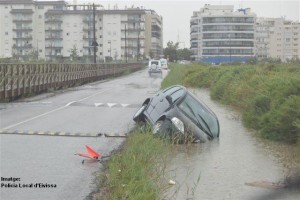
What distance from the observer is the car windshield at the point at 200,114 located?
1076 cm

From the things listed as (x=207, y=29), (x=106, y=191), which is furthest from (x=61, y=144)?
(x=207, y=29)

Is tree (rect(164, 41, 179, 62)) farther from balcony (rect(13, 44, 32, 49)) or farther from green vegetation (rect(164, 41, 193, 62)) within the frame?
balcony (rect(13, 44, 32, 49))

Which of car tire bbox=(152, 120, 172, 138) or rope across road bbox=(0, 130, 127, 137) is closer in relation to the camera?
car tire bbox=(152, 120, 172, 138)

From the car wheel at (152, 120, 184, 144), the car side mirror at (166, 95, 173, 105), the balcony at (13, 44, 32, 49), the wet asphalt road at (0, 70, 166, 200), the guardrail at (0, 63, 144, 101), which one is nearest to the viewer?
the wet asphalt road at (0, 70, 166, 200)

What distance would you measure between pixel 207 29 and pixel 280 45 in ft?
92.8

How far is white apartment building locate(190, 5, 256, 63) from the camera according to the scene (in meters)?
152

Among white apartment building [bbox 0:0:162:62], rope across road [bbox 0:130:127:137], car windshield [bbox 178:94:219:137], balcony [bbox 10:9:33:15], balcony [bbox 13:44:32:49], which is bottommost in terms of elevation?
rope across road [bbox 0:130:127:137]

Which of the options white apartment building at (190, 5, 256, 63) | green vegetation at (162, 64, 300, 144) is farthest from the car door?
white apartment building at (190, 5, 256, 63)

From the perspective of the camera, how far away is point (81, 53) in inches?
5221

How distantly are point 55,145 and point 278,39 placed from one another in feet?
546

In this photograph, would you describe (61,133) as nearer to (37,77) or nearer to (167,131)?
(167,131)

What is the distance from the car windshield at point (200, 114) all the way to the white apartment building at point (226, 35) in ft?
454

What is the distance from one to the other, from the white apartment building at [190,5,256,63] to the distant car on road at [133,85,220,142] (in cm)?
13819

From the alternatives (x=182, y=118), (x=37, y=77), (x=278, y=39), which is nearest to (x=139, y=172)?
(x=182, y=118)
